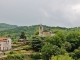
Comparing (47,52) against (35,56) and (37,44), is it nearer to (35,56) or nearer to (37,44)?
(35,56)

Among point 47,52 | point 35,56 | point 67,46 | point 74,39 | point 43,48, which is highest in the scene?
point 74,39

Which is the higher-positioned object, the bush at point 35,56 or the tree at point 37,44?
the tree at point 37,44

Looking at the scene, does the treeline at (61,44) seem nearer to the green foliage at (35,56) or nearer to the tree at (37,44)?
the tree at (37,44)

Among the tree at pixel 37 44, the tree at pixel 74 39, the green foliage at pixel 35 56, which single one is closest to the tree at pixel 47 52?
the green foliage at pixel 35 56

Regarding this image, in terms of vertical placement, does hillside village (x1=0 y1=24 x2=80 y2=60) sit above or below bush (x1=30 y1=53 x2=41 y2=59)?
above

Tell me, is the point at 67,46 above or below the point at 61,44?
below

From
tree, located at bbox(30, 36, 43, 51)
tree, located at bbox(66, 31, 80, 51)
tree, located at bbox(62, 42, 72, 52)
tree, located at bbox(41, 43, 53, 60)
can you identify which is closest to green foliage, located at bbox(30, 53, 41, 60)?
tree, located at bbox(41, 43, 53, 60)

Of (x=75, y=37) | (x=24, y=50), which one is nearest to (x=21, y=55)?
(x=24, y=50)

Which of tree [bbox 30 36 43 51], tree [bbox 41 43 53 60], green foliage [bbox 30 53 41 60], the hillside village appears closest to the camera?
tree [bbox 41 43 53 60]

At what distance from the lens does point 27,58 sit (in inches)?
2287

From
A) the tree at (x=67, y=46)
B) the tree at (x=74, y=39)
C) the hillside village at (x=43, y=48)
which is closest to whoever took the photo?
the hillside village at (x=43, y=48)

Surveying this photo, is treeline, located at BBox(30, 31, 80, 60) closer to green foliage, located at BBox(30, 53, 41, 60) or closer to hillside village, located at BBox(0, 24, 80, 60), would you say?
hillside village, located at BBox(0, 24, 80, 60)

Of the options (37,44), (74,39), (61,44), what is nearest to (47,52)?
(61,44)

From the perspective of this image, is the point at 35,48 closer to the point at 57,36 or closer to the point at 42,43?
the point at 42,43
